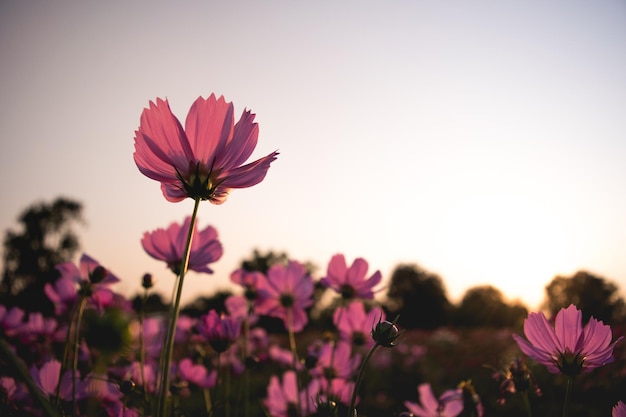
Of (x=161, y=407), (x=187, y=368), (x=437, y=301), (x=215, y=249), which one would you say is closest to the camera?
(x=161, y=407)

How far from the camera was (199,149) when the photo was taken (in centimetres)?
69

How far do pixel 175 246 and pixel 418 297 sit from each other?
37.1 m

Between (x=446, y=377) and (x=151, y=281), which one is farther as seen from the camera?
(x=446, y=377)

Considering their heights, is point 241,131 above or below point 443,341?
above

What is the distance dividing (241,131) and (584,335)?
70cm

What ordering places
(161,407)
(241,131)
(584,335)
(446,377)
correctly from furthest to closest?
(446,377) < (584,335) < (241,131) < (161,407)

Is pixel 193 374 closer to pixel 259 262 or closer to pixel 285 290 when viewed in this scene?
pixel 285 290

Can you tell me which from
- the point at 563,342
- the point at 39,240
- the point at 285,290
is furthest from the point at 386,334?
the point at 39,240

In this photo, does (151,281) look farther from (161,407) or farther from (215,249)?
(161,407)

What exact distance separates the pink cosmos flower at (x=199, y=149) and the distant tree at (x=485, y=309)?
33038 millimetres

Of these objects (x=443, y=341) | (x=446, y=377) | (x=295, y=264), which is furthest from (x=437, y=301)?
(x=295, y=264)

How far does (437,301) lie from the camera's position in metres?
36.3

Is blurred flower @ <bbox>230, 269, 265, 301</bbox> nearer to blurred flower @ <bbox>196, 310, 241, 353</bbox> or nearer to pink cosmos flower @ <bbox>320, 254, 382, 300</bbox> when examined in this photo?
pink cosmos flower @ <bbox>320, 254, 382, 300</bbox>

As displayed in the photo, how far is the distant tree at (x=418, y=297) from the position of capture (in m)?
35.3
